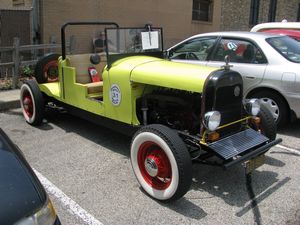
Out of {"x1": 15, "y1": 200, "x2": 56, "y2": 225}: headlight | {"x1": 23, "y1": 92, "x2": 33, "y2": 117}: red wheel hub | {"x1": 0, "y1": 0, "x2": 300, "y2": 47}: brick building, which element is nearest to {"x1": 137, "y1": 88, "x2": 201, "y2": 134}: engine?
{"x1": 15, "y1": 200, "x2": 56, "y2": 225}: headlight

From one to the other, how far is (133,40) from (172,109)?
123 centimetres

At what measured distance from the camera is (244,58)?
20.0ft

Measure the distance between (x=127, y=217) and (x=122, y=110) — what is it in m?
1.46

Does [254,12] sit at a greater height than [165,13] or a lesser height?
greater

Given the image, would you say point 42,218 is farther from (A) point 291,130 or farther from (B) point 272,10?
(B) point 272,10

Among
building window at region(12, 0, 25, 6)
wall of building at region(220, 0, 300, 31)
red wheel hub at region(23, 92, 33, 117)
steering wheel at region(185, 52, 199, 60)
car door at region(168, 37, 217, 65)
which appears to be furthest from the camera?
wall of building at region(220, 0, 300, 31)

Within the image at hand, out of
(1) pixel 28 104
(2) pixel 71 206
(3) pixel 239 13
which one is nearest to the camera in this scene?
(2) pixel 71 206

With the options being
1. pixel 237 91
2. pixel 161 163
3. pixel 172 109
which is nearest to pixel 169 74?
pixel 172 109

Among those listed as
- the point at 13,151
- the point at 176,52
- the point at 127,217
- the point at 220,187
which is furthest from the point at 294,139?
the point at 13,151

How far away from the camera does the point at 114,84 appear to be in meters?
4.61

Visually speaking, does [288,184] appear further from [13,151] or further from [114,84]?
[13,151]

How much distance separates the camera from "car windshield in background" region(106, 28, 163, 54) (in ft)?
15.9

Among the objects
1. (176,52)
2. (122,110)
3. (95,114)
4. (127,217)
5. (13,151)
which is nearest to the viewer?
(13,151)

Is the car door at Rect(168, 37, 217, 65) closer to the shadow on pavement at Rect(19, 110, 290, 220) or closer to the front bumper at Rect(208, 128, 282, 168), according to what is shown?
the shadow on pavement at Rect(19, 110, 290, 220)
